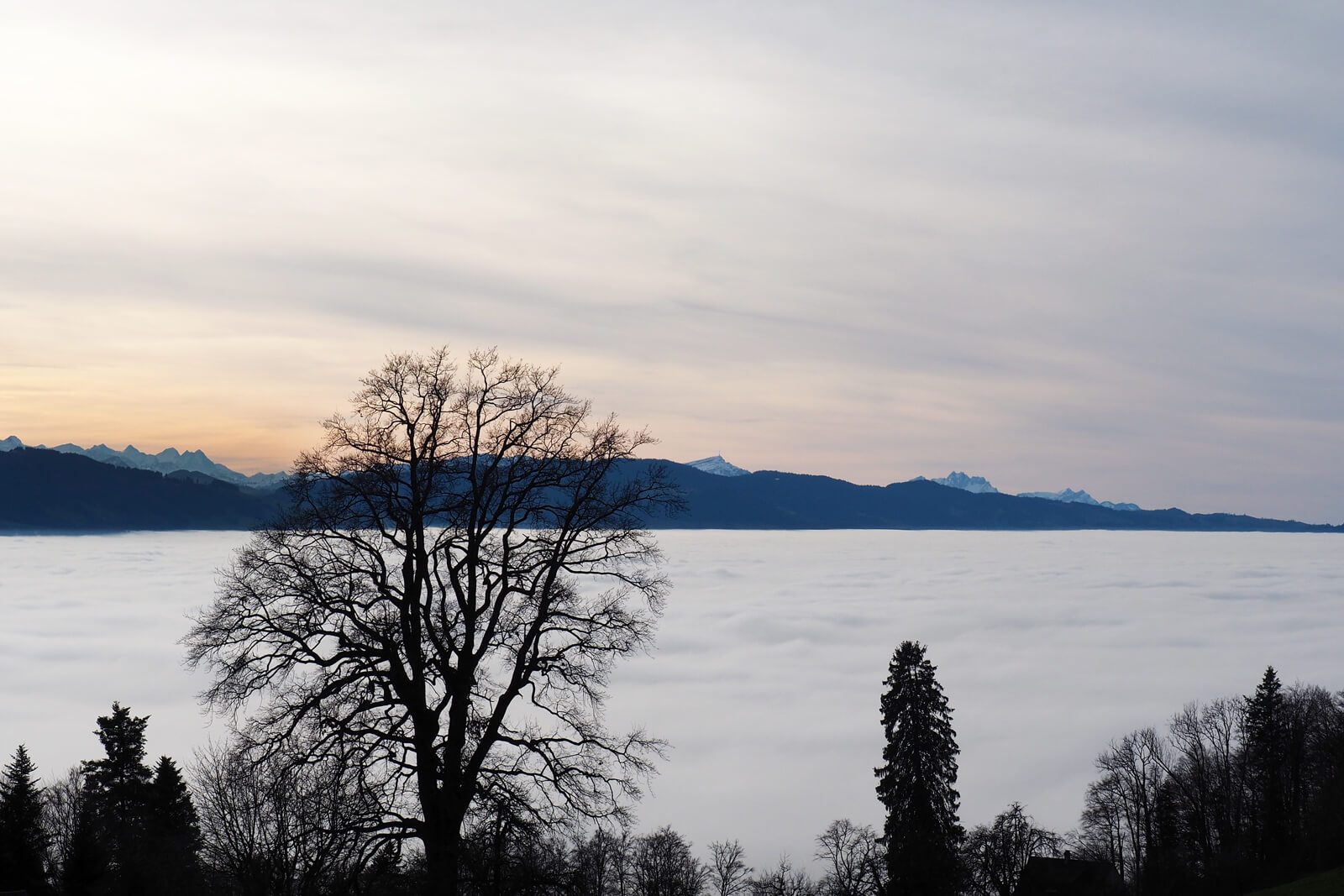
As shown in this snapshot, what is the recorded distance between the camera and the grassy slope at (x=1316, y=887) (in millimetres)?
38197

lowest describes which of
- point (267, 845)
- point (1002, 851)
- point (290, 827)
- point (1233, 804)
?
point (1233, 804)

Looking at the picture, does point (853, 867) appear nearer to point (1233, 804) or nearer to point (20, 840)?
point (1233, 804)

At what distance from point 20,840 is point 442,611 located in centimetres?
3139

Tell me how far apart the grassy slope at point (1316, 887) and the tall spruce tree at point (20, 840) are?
153 feet

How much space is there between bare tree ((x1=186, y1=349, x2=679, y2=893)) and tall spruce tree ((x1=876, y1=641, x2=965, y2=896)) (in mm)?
25820

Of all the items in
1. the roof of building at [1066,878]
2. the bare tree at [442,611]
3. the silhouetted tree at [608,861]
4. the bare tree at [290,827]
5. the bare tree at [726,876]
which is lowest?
the bare tree at [726,876]

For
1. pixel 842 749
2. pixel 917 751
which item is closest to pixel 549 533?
pixel 917 751

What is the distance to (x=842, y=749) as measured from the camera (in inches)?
7466

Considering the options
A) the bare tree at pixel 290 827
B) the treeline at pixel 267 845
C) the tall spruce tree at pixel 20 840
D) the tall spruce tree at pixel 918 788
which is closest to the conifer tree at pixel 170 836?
the treeline at pixel 267 845

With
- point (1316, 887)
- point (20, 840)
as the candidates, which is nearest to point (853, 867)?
point (1316, 887)

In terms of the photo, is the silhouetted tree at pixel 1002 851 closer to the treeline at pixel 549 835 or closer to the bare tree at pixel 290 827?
the treeline at pixel 549 835

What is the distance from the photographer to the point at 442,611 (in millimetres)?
19172

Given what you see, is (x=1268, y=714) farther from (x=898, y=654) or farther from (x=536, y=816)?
(x=536, y=816)

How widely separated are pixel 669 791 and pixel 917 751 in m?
123
